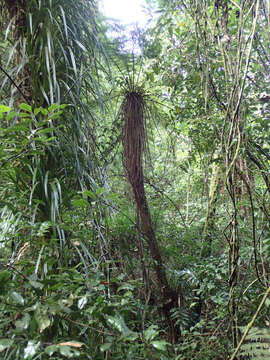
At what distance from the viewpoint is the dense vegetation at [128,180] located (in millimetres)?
748

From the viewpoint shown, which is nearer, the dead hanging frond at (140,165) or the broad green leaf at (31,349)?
the broad green leaf at (31,349)

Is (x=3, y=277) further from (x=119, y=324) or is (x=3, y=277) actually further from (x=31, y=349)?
(x=119, y=324)

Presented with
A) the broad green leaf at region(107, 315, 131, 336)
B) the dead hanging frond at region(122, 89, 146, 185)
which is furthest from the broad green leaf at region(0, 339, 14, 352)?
the dead hanging frond at region(122, 89, 146, 185)

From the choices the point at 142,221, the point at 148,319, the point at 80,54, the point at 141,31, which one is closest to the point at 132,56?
the point at 141,31

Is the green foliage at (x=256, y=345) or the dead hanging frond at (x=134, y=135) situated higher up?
the dead hanging frond at (x=134, y=135)

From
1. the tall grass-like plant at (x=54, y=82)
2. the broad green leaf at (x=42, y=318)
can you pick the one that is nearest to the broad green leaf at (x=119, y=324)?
the broad green leaf at (x=42, y=318)

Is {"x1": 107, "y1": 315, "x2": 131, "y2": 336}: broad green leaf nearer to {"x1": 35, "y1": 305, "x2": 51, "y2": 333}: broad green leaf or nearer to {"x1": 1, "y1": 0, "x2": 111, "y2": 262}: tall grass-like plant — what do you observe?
{"x1": 35, "y1": 305, "x2": 51, "y2": 333}: broad green leaf

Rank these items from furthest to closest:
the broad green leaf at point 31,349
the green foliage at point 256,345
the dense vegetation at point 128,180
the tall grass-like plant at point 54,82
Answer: the tall grass-like plant at point 54,82
the green foliage at point 256,345
the dense vegetation at point 128,180
the broad green leaf at point 31,349

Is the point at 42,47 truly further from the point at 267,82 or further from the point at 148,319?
the point at 148,319

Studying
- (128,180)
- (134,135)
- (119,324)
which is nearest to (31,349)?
(119,324)

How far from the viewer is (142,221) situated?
205 centimetres

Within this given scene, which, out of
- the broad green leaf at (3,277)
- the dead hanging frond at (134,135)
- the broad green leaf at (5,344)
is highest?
the dead hanging frond at (134,135)

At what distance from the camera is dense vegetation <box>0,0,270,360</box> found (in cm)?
75

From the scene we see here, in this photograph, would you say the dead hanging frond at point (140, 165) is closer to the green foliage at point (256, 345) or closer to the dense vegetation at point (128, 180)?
the dense vegetation at point (128, 180)
